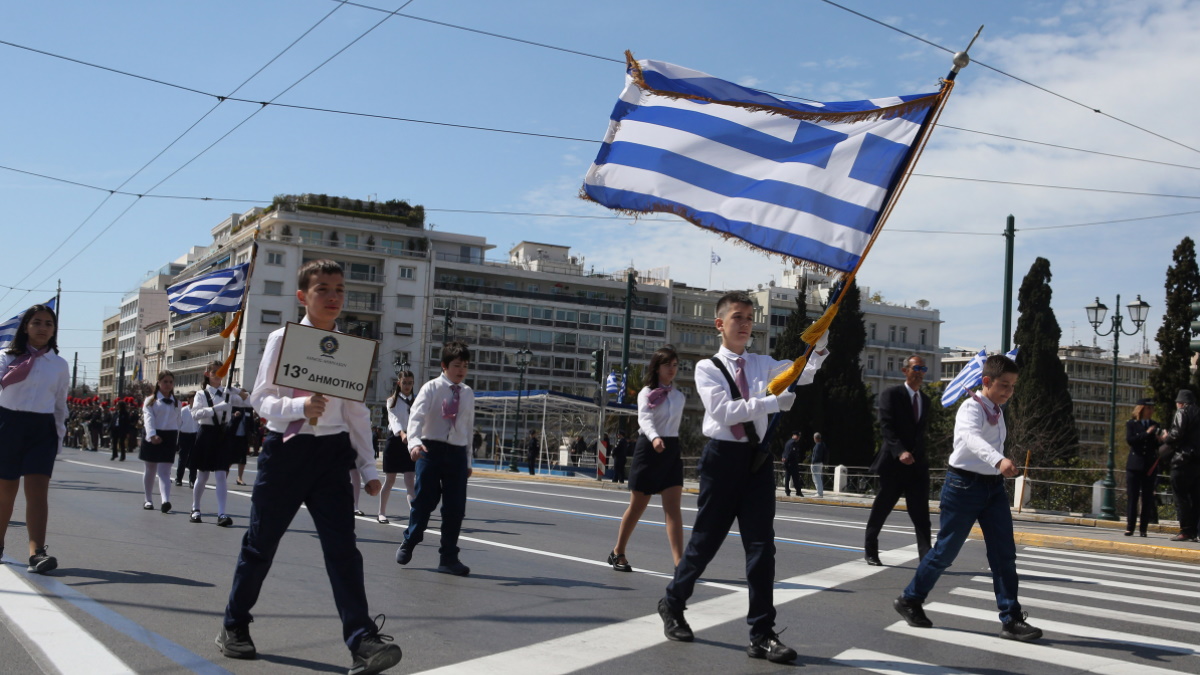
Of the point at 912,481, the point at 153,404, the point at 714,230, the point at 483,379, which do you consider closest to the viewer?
the point at 714,230

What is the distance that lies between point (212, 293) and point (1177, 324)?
123 ft

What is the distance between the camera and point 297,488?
521 centimetres

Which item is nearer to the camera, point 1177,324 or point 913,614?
point 913,614

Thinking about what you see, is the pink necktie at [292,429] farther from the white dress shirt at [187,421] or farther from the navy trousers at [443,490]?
the white dress shirt at [187,421]

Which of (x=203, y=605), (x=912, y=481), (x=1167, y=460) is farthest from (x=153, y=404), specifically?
(x=1167, y=460)

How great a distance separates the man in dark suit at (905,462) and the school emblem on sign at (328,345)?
20.8 ft

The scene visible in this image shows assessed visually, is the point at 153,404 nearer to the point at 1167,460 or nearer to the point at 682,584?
the point at 682,584

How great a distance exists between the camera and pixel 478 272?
98.4m

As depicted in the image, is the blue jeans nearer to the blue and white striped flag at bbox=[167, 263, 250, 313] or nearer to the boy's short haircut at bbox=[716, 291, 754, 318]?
the boy's short haircut at bbox=[716, 291, 754, 318]

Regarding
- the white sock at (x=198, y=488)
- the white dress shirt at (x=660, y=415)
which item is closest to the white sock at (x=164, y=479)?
the white sock at (x=198, y=488)

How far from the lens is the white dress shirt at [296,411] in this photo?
5.18 meters

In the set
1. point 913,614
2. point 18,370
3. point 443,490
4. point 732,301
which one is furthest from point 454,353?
point 913,614

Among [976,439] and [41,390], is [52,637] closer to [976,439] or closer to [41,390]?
[41,390]

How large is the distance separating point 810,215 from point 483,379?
90.3 metres
